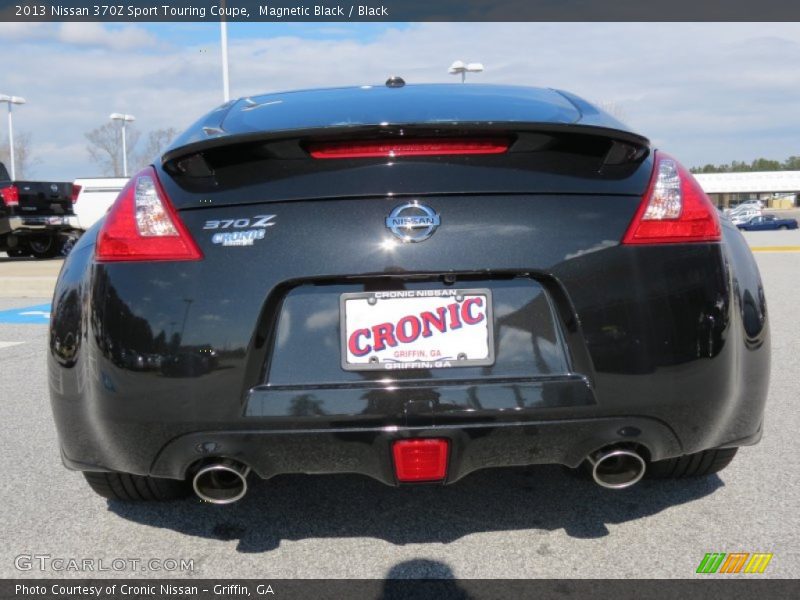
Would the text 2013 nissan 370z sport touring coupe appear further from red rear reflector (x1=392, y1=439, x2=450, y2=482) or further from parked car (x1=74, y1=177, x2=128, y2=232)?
parked car (x1=74, y1=177, x2=128, y2=232)

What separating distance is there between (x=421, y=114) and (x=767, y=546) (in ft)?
5.43

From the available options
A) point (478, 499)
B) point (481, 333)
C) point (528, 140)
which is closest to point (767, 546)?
point (478, 499)

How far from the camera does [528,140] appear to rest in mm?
2055

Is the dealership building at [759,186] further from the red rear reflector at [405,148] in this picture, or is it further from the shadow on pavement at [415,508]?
the red rear reflector at [405,148]

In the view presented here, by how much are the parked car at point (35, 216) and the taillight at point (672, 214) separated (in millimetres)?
14996

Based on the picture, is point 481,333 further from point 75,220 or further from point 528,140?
point 75,220

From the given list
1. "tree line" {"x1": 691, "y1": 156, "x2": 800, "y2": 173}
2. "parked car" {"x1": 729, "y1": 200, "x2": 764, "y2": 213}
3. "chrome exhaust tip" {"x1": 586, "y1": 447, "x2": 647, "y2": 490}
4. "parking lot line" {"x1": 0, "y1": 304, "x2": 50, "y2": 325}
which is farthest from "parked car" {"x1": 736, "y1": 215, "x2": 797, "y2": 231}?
"tree line" {"x1": 691, "y1": 156, "x2": 800, "y2": 173}

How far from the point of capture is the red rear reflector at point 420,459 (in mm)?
1959

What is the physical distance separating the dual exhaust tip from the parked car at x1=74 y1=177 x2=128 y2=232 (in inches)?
589

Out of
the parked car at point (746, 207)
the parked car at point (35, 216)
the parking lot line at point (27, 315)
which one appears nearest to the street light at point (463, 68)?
the parked car at point (35, 216)

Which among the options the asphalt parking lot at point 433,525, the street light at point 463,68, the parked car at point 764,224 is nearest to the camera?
the asphalt parking lot at point 433,525

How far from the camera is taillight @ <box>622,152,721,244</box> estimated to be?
6.63 ft

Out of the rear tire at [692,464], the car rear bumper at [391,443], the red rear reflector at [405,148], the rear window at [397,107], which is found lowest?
the rear tire at [692,464]

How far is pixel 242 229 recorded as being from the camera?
1.98 meters
